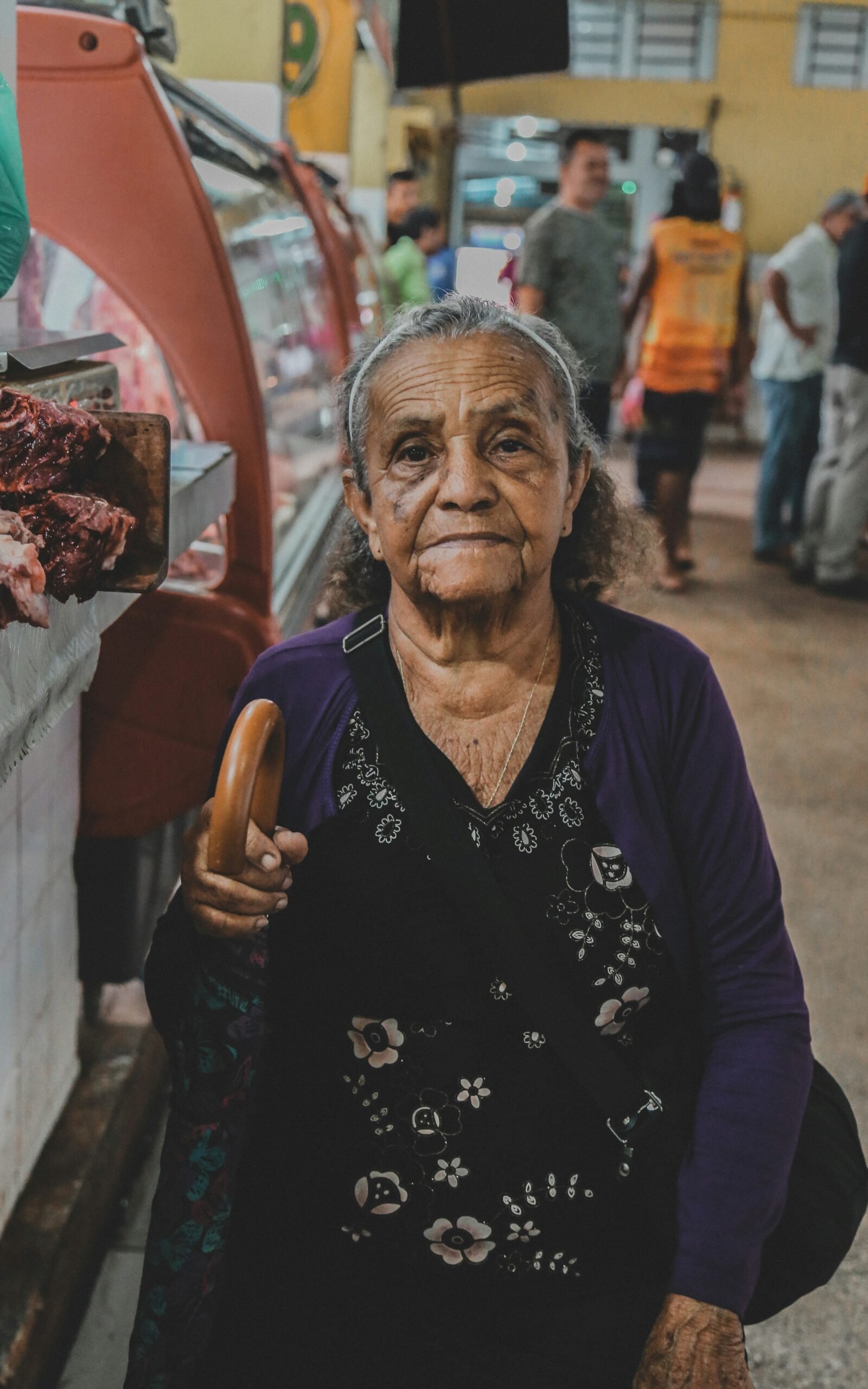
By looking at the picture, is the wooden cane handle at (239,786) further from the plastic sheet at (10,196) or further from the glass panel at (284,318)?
the glass panel at (284,318)

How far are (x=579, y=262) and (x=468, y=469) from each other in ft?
15.9

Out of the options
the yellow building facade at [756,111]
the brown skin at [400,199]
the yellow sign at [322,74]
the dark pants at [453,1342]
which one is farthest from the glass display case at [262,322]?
the yellow building facade at [756,111]

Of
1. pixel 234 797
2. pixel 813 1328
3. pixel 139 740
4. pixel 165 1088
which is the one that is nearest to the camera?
pixel 234 797

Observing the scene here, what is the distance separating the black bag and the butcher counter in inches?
14.6

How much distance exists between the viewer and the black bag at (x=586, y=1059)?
1.51 m

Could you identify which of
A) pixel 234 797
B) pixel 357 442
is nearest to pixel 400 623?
pixel 357 442

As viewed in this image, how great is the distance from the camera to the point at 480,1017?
5.06ft

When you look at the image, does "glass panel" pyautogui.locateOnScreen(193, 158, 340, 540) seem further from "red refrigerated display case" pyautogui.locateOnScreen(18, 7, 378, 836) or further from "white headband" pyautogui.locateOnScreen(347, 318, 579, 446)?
"white headband" pyautogui.locateOnScreen(347, 318, 579, 446)

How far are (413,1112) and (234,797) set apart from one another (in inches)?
→ 19.8

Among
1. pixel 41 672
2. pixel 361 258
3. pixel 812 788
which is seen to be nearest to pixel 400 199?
pixel 361 258

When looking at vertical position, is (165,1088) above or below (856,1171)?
below

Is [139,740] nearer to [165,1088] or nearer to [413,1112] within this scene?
[165,1088]

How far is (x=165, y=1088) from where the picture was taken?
9.59 ft

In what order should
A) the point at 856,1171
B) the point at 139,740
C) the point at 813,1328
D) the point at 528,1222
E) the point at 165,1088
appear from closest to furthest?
the point at 528,1222
the point at 856,1171
the point at 813,1328
the point at 139,740
the point at 165,1088
